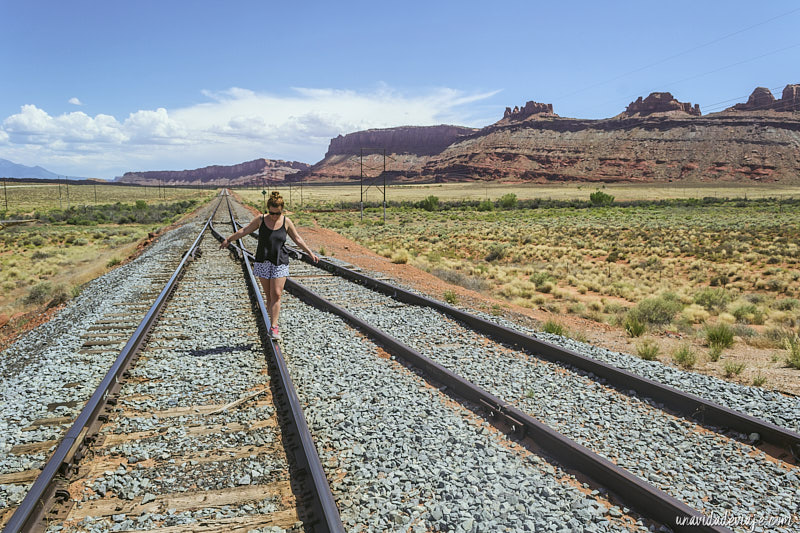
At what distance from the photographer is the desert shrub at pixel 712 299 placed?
14789 millimetres

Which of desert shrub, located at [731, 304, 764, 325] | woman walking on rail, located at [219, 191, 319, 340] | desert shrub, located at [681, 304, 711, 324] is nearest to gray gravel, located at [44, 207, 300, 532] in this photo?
woman walking on rail, located at [219, 191, 319, 340]

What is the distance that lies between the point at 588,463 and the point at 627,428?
1.15 metres

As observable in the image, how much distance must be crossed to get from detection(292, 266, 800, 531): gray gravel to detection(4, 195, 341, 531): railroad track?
2.47 m

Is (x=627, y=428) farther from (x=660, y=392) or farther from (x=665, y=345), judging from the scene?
(x=665, y=345)

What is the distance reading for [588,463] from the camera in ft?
13.1

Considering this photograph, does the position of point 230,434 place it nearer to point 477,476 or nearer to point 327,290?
point 477,476

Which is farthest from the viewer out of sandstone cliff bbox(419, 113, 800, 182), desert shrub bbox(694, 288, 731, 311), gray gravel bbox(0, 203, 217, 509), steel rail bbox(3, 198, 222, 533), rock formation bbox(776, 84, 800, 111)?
rock formation bbox(776, 84, 800, 111)

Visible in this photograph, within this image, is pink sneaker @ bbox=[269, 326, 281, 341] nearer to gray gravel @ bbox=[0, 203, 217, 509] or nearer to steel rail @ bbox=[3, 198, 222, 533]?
steel rail @ bbox=[3, 198, 222, 533]

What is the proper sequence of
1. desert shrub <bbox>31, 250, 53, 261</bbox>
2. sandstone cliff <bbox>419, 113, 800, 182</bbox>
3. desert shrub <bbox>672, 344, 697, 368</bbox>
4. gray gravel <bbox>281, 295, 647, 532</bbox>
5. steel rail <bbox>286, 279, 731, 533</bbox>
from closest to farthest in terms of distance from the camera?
steel rail <bbox>286, 279, 731, 533</bbox>, gray gravel <bbox>281, 295, 647, 532</bbox>, desert shrub <bbox>672, 344, 697, 368</bbox>, desert shrub <bbox>31, 250, 53, 261</bbox>, sandstone cliff <bbox>419, 113, 800, 182</bbox>

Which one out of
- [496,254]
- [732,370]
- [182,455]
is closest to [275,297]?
[182,455]

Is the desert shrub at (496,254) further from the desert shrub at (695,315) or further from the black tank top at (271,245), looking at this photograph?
the black tank top at (271,245)

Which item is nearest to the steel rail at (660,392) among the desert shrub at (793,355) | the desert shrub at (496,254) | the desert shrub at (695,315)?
the desert shrub at (793,355)

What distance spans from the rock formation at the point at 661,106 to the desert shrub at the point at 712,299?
19758 cm

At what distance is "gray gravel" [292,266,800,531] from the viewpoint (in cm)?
386
